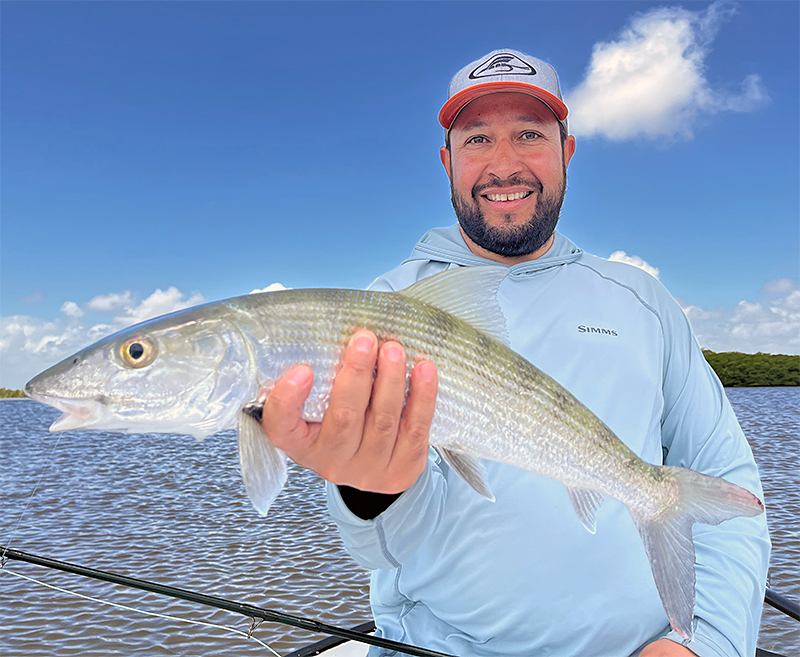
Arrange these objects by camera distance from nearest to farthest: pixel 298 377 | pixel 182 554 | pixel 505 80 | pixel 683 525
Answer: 1. pixel 298 377
2. pixel 683 525
3. pixel 505 80
4. pixel 182 554

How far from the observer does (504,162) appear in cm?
301

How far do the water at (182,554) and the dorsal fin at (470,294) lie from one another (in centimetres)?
602

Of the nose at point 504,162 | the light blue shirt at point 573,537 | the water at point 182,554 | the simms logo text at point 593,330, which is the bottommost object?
the water at point 182,554

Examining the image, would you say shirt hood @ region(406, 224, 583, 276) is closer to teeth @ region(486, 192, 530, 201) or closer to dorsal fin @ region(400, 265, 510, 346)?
teeth @ region(486, 192, 530, 201)

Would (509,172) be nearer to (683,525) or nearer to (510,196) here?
→ (510,196)

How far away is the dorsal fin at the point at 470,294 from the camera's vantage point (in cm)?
209

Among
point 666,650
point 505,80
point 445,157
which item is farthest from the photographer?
point 445,157

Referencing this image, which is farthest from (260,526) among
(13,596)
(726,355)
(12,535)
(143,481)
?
(726,355)

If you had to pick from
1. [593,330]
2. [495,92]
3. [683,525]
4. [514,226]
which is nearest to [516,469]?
[683,525]

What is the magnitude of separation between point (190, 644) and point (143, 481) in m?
9.39

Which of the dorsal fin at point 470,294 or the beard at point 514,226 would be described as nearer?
the dorsal fin at point 470,294

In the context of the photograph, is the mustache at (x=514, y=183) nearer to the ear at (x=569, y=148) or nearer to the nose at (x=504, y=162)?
the nose at (x=504, y=162)

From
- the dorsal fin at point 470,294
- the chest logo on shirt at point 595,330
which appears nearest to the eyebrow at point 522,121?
the chest logo on shirt at point 595,330

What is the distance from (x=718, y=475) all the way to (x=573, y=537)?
807 millimetres
